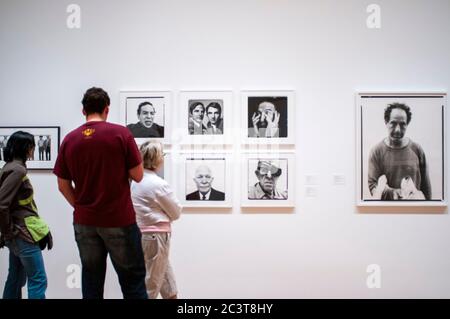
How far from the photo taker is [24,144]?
3447mm

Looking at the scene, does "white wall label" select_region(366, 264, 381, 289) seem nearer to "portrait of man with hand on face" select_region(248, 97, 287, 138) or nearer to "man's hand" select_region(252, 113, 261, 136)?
"portrait of man with hand on face" select_region(248, 97, 287, 138)

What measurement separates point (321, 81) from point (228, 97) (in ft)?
3.30

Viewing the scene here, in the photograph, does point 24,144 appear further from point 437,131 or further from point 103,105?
point 437,131

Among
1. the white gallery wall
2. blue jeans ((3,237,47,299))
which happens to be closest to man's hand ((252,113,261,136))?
the white gallery wall

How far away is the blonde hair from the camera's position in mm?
3443

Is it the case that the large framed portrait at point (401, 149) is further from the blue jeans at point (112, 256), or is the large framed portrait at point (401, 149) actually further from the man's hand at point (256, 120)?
the blue jeans at point (112, 256)

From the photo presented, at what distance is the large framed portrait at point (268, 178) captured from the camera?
176 inches

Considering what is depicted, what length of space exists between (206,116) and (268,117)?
658 millimetres

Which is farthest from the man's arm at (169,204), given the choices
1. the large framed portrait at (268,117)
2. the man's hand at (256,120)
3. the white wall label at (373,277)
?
the white wall label at (373,277)

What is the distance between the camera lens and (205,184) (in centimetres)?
450

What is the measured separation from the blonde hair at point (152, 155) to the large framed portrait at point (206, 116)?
1038 mm

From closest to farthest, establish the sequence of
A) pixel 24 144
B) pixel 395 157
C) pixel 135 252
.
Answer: pixel 135 252, pixel 24 144, pixel 395 157

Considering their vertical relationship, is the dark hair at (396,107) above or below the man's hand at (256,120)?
above

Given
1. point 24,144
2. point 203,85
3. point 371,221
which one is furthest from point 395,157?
point 24,144
